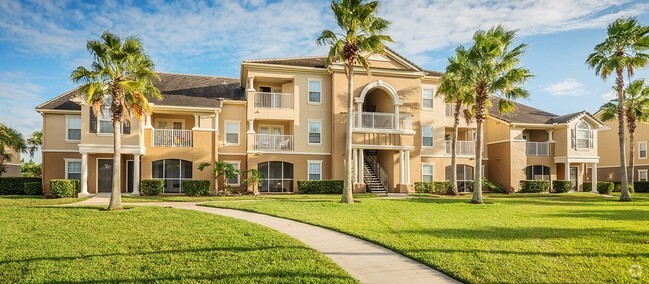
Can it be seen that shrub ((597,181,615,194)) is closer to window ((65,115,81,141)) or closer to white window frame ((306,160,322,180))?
white window frame ((306,160,322,180))

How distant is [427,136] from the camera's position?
31.5 m

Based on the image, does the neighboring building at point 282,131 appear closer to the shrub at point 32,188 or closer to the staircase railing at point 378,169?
the staircase railing at point 378,169

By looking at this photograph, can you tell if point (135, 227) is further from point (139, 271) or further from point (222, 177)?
point (222, 177)

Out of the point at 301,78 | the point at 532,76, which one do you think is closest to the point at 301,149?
the point at 301,78

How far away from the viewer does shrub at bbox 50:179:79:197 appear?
2269 centimetres

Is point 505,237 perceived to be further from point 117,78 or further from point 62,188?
point 62,188

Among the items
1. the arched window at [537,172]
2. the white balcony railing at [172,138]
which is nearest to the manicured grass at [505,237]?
the white balcony railing at [172,138]

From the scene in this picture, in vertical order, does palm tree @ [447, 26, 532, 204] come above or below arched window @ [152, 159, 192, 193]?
above

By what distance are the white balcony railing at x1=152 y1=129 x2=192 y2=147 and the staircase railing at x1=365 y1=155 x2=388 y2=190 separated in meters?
12.5

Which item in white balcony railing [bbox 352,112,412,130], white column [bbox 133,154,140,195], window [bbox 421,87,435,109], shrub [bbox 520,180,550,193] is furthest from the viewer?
shrub [bbox 520,180,550,193]

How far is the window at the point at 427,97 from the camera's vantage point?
31.0 metres

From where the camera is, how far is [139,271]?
785 cm

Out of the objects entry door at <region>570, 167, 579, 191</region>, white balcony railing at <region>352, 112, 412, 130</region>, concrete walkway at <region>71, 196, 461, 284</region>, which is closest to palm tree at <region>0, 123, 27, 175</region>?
white balcony railing at <region>352, 112, 412, 130</region>

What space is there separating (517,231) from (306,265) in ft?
22.7
